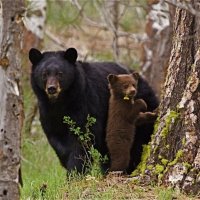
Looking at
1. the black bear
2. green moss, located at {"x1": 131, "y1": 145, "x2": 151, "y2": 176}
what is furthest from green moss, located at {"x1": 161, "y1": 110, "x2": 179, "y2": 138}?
the black bear

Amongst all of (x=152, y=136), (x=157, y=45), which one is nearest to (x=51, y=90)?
(x=152, y=136)

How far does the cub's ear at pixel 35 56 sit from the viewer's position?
7203mm

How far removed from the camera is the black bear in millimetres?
7129

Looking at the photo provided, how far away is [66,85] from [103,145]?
0.73m

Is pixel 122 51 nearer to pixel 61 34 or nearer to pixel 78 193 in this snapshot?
pixel 61 34

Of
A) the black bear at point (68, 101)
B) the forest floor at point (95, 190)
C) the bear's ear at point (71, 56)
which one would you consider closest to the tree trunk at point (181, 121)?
the forest floor at point (95, 190)

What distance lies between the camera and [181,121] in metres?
5.97

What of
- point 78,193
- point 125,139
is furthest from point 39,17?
point 78,193

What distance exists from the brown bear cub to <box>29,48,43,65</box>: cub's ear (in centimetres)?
85

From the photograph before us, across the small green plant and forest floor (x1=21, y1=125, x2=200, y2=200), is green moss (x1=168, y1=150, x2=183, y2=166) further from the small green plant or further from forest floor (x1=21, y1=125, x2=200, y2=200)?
the small green plant

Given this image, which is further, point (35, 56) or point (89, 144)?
point (35, 56)

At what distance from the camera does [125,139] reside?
6.79 m

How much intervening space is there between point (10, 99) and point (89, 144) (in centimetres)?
269

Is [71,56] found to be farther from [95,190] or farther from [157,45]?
[157,45]
